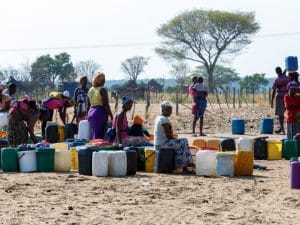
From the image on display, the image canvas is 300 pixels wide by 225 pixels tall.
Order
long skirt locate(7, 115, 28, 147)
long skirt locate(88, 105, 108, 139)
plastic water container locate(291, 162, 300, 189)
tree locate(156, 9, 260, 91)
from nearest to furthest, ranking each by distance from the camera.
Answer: plastic water container locate(291, 162, 300, 189) → long skirt locate(7, 115, 28, 147) → long skirt locate(88, 105, 108, 139) → tree locate(156, 9, 260, 91)

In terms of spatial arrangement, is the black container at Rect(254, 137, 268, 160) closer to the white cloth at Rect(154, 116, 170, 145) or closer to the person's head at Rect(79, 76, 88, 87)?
the white cloth at Rect(154, 116, 170, 145)

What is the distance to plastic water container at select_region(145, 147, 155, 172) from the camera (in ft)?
37.6

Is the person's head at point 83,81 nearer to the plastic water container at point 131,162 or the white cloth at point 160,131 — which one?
the white cloth at point 160,131

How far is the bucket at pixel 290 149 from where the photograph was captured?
536 inches

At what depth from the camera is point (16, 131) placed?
43.0ft

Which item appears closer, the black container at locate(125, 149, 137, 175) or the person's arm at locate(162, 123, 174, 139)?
the black container at locate(125, 149, 137, 175)

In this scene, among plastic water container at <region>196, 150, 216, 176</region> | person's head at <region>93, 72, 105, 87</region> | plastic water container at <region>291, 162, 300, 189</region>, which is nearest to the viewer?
plastic water container at <region>291, 162, 300, 189</region>

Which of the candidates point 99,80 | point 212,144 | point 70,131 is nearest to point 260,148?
point 212,144

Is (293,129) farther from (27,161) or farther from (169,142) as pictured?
(27,161)

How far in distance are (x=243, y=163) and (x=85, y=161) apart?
7.45 feet

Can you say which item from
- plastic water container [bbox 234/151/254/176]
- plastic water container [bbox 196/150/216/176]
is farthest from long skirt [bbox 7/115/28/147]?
Answer: plastic water container [bbox 234/151/254/176]

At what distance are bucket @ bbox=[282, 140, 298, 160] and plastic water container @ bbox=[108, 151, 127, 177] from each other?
3.90 metres

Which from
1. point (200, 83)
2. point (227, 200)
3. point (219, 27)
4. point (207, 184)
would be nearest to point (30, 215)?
point (227, 200)

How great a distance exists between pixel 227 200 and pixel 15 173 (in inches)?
151
